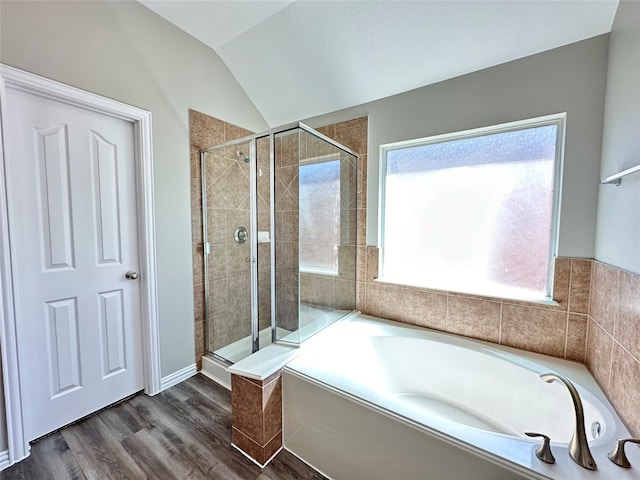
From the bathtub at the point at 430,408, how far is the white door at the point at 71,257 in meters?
1.30

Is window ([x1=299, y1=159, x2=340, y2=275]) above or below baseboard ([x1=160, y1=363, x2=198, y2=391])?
above

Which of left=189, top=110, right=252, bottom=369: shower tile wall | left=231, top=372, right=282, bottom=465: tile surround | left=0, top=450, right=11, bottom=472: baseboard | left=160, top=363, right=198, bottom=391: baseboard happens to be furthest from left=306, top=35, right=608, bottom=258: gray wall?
left=0, top=450, right=11, bottom=472: baseboard

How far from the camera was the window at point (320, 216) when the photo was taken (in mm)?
1945

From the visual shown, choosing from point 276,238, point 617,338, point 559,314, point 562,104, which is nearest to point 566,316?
point 559,314

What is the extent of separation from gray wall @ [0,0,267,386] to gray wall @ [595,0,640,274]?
253 cm

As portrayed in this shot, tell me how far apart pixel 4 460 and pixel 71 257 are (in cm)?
106

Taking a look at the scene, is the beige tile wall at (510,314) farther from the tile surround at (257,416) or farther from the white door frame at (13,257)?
the white door frame at (13,257)

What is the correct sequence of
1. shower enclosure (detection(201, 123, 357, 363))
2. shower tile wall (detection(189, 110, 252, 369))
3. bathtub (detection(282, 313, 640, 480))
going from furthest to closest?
1. shower tile wall (detection(189, 110, 252, 369))
2. shower enclosure (detection(201, 123, 357, 363))
3. bathtub (detection(282, 313, 640, 480))

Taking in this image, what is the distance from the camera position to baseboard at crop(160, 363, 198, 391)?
77.5 inches

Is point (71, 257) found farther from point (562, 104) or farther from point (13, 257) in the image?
point (562, 104)

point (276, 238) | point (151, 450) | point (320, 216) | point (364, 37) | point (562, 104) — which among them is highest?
point (364, 37)

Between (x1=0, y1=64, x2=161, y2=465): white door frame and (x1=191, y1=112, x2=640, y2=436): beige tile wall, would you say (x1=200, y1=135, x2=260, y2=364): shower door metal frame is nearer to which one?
(x1=191, y1=112, x2=640, y2=436): beige tile wall

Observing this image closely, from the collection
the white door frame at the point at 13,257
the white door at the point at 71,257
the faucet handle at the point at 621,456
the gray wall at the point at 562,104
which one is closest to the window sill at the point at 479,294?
the gray wall at the point at 562,104

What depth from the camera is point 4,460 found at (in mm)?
1320
